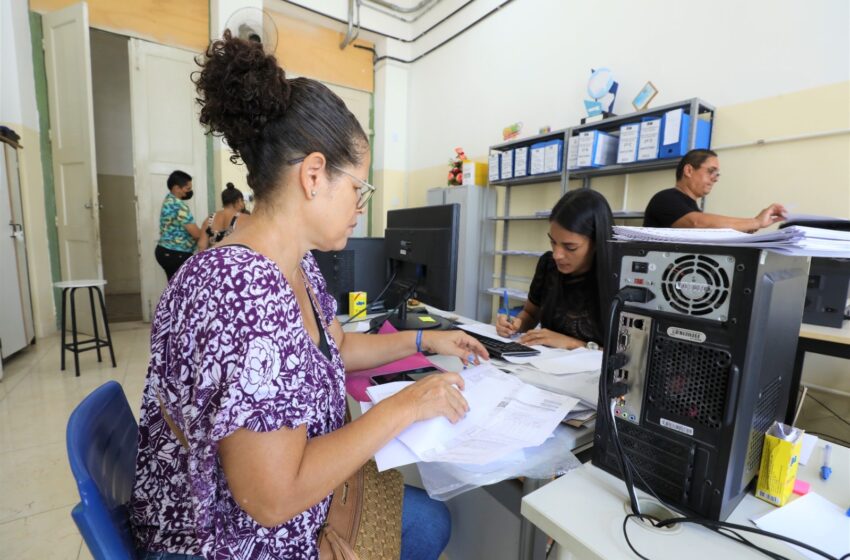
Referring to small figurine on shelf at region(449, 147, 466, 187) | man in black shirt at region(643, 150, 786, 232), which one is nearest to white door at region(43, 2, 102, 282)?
small figurine on shelf at region(449, 147, 466, 187)

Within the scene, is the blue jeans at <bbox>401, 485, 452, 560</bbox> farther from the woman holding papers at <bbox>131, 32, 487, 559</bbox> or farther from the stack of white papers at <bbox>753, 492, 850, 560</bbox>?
the stack of white papers at <bbox>753, 492, 850, 560</bbox>

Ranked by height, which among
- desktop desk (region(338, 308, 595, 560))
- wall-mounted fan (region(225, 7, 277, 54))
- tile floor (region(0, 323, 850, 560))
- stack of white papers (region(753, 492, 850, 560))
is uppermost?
wall-mounted fan (region(225, 7, 277, 54))

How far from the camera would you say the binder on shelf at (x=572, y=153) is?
9.80ft

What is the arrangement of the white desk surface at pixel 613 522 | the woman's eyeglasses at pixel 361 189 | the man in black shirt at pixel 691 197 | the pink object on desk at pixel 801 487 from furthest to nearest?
the man in black shirt at pixel 691 197
the woman's eyeglasses at pixel 361 189
the pink object on desk at pixel 801 487
the white desk surface at pixel 613 522

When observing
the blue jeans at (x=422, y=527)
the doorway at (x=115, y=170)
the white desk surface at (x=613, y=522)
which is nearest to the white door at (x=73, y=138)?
the doorway at (x=115, y=170)

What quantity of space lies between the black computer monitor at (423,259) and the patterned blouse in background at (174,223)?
2.96 meters

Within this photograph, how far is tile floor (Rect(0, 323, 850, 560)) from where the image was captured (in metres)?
1.42

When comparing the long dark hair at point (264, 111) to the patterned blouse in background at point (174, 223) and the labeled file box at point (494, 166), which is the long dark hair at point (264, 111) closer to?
the labeled file box at point (494, 166)

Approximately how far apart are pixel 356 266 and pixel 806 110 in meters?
2.56

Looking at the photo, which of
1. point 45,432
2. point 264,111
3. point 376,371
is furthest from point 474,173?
point 45,432

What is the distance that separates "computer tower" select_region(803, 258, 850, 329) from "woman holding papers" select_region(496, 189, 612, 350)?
1005mm

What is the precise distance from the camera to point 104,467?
691mm

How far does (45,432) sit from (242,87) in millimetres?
2377

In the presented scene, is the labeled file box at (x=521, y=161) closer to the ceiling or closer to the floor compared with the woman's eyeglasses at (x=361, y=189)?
closer to the ceiling
